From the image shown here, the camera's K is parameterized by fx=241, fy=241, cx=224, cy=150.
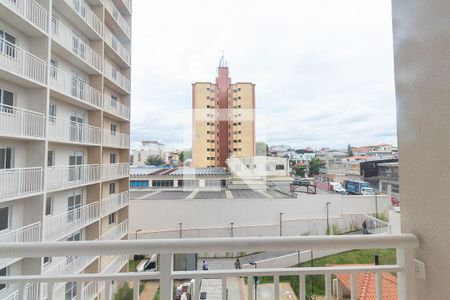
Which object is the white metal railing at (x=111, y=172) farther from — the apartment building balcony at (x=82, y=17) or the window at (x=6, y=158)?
the apartment building balcony at (x=82, y=17)

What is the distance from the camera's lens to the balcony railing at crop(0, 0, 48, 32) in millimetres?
2297

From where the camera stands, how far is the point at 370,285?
2.93 ft

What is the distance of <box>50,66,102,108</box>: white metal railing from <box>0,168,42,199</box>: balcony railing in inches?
40.1

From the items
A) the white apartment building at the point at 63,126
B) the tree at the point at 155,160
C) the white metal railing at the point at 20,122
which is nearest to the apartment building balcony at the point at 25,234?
the white apartment building at the point at 63,126

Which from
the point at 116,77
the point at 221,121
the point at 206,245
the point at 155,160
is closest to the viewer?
the point at 206,245

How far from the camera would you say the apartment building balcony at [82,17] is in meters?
3.18

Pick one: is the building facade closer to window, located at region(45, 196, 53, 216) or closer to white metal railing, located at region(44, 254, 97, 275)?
white metal railing, located at region(44, 254, 97, 275)

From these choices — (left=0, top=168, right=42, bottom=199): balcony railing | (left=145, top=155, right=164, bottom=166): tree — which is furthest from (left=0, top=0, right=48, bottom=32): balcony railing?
(left=145, top=155, right=164, bottom=166): tree

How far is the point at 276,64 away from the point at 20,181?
2.93m

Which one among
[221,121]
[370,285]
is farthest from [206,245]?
[221,121]

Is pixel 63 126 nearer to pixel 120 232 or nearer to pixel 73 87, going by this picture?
pixel 73 87

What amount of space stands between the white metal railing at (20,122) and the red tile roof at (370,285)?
9.34 feet

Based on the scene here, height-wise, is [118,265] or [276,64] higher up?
[276,64]

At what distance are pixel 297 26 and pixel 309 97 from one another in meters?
0.75
